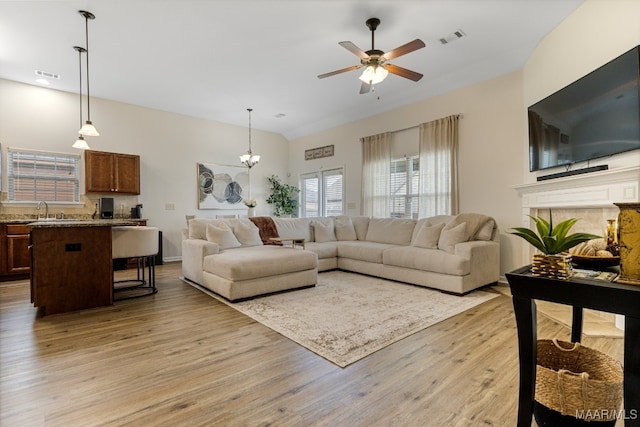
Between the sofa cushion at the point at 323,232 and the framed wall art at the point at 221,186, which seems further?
the framed wall art at the point at 221,186

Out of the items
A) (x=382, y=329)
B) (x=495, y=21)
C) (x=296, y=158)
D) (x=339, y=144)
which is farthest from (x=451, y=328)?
(x=296, y=158)

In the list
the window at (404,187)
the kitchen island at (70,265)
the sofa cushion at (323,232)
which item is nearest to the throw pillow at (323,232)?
the sofa cushion at (323,232)

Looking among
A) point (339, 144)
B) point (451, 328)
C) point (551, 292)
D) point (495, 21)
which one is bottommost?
point (451, 328)

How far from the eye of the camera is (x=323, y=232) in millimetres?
5750

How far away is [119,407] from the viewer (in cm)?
159

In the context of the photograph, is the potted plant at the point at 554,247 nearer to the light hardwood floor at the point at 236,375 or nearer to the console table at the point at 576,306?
the console table at the point at 576,306

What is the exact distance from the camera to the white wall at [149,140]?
16.4ft

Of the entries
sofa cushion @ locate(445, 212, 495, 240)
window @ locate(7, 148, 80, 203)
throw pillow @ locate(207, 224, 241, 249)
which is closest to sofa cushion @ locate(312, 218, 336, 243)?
throw pillow @ locate(207, 224, 241, 249)

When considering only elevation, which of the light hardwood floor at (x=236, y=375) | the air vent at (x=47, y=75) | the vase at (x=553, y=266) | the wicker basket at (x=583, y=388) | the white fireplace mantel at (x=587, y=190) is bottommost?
the light hardwood floor at (x=236, y=375)

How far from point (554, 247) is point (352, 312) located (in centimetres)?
207

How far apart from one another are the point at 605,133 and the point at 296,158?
21.0ft

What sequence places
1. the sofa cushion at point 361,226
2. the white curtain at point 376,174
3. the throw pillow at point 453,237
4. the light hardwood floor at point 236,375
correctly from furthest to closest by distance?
1. the white curtain at point 376,174
2. the sofa cushion at point 361,226
3. the throw pillow at point 453,237
4. the light hardwood floor at point 236,375

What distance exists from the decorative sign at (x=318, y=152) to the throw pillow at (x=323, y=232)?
7.09 feet

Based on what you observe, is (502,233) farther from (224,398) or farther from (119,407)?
(119,407)
